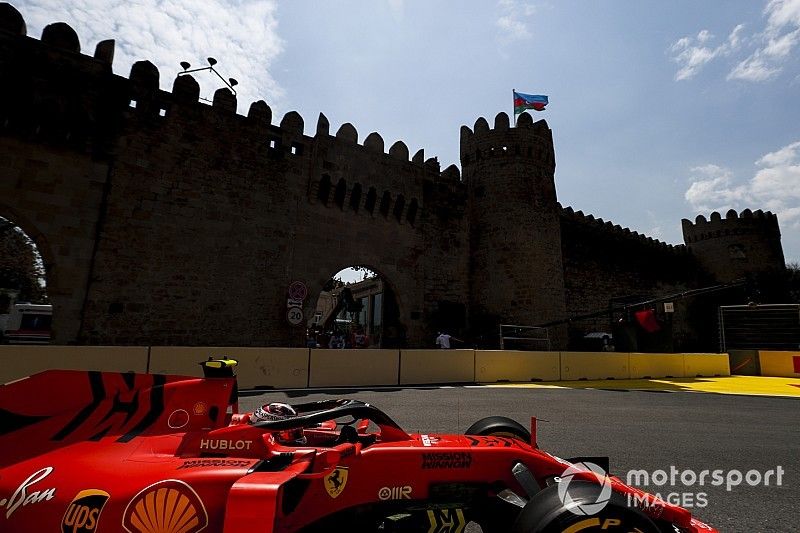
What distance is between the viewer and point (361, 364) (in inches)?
421

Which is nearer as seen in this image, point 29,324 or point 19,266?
point 29,324

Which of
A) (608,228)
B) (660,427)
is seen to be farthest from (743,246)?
(660,427)

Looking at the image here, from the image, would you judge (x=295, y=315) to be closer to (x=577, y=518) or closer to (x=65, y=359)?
(x=65, y=359)

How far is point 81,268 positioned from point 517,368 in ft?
42.6

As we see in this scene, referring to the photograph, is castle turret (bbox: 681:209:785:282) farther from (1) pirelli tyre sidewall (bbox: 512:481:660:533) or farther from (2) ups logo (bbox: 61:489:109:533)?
(2) ups logo (bbox: 61:489:109:533)

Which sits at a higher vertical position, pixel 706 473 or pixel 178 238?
pixel 178 238

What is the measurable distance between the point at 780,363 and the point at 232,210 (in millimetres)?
21623

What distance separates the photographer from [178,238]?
13188mm

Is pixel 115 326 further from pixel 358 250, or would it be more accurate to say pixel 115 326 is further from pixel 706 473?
pixel 706 473

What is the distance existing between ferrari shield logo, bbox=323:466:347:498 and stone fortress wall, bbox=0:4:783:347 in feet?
41.5

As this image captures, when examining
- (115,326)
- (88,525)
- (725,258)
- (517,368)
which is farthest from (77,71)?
(725,258)

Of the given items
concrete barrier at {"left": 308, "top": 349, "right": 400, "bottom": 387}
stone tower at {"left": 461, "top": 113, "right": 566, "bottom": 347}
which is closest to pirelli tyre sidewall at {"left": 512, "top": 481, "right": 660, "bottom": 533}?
concrete barrier at {"left": 308, "top": 349, "right": 400, "bottom": 387}

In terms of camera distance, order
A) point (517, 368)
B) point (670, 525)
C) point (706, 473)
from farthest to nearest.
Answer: point (517, 368) < point (706, 473) < point (670, 525)

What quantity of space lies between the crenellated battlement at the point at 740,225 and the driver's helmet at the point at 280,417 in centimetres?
3888
